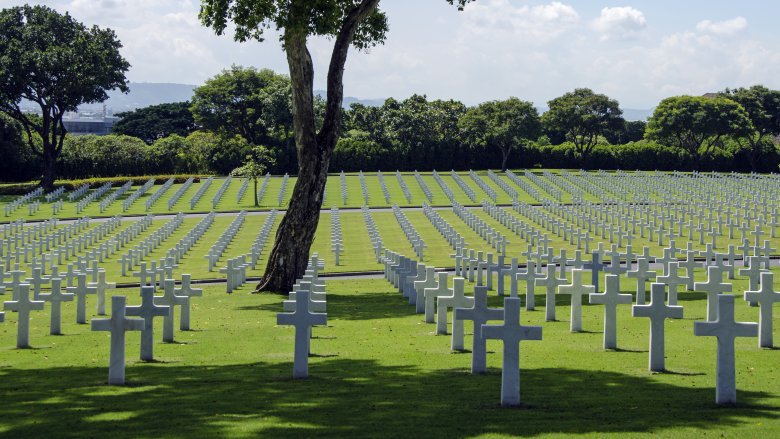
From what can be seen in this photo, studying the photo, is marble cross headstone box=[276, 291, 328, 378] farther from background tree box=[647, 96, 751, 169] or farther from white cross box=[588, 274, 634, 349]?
background tree box=[647, 96, 751, 169]

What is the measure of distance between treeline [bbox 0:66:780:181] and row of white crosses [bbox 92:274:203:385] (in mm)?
72520

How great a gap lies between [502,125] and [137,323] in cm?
8494

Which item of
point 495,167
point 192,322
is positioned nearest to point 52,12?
point 495,167

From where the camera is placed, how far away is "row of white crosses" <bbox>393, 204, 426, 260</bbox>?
37778 millimetres

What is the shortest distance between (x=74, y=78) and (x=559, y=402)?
67759 millimetres

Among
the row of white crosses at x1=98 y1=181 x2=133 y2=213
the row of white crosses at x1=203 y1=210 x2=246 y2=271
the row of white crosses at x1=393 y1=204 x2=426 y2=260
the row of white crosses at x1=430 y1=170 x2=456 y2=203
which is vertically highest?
the row of white crosses at x1=430 y1=170 x2=456 y2=203

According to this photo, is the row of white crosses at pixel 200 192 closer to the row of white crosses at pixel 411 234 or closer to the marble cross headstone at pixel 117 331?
the row of white crosses at pixel 411 234

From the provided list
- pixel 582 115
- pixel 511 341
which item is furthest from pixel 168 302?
pixel 582 115

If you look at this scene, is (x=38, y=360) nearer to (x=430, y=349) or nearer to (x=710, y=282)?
(x=430, y=349)

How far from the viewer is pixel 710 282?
1636cm

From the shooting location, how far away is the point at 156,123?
Answer: 125 metres

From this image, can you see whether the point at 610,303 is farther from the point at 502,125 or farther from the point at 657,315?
the point at 502,125

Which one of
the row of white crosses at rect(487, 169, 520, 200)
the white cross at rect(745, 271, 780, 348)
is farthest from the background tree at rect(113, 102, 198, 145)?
the white cross at rect(745, 271, 780, 348)

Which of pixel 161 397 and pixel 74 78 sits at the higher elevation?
pixel 74 78
